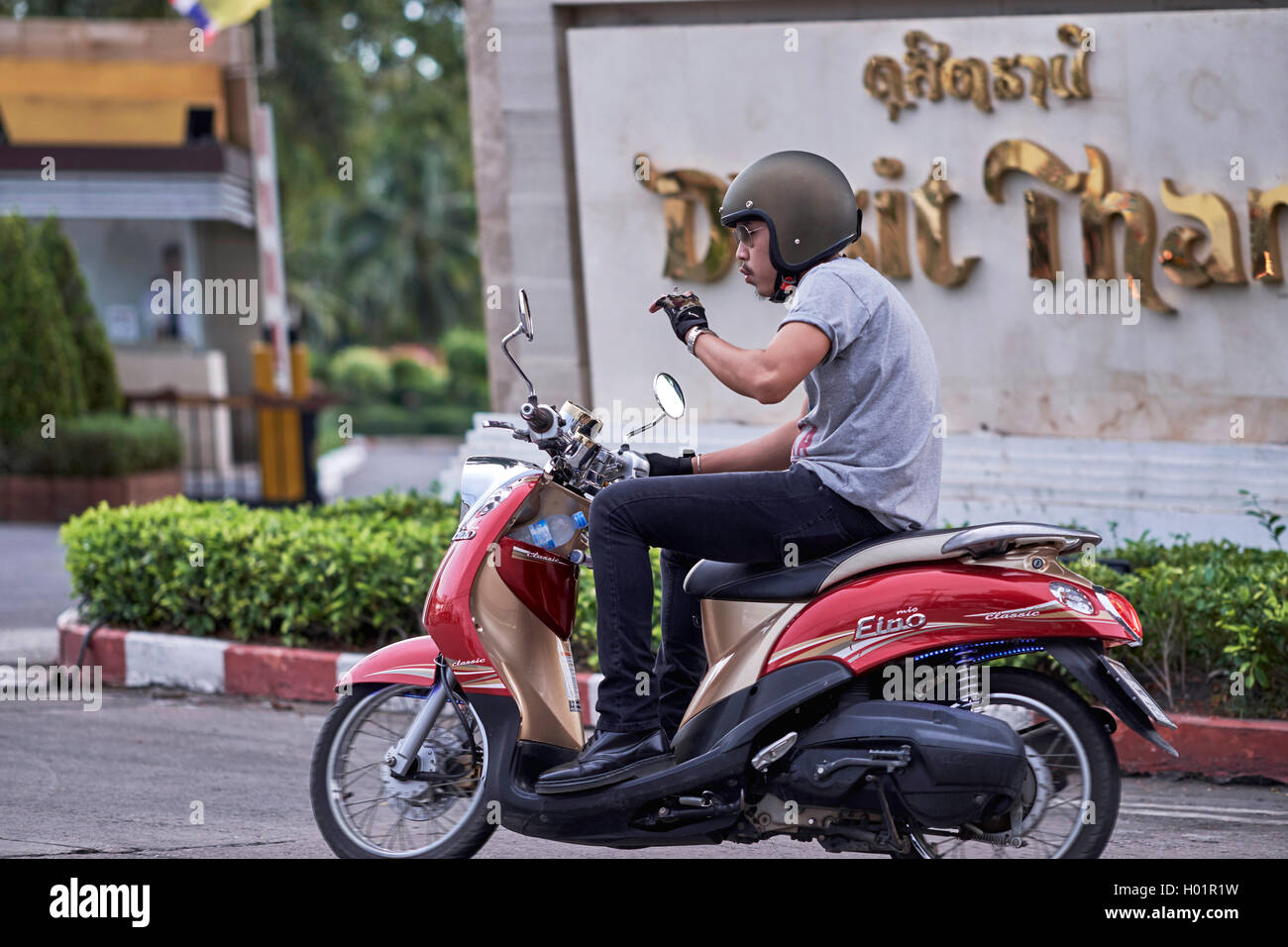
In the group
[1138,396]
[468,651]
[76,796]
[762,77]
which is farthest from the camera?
[762,77]

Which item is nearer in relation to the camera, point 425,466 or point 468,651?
point 468,651

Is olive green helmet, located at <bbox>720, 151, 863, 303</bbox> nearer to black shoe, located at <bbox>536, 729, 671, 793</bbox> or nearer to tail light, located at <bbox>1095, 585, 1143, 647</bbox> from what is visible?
tail light, located at <bbox>1095, 585, 1143, 647</bbox>

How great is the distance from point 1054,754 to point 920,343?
1.02 m

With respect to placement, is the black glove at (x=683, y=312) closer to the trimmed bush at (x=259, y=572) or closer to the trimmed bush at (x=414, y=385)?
the trimmed bush at (x=259, y=572)

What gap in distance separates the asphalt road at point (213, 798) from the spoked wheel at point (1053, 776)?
0.80 m

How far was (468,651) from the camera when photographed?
403 centimetres

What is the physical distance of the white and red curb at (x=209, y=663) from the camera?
6.54m

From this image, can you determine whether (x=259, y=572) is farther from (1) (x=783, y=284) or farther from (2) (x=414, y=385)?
(2) (x=414, y=385)

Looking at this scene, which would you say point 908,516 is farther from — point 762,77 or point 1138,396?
point 762,77

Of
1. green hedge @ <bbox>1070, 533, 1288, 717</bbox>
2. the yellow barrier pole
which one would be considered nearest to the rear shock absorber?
green hedge @ <bbox>1070, 533, 1288, 717</bbox>

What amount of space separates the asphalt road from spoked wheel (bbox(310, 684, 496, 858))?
0.33m

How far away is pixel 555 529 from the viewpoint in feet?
13.4
